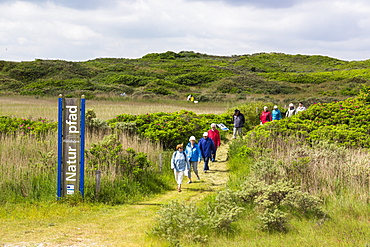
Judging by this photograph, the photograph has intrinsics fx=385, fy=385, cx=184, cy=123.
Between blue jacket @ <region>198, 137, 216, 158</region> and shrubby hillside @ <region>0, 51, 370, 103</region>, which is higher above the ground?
shrubby hillside @ <region>0, 51, 370, 103</region>

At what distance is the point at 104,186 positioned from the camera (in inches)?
390

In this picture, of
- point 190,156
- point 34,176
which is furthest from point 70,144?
point 190,156

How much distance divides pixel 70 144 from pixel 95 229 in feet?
7.91

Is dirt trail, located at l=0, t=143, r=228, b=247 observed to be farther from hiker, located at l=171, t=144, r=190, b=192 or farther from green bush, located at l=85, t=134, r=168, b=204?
hiker, located at l=171, t=144, r=190, b=192

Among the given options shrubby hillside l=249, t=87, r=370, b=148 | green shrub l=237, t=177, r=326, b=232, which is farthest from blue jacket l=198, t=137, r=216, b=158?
green shrub l=237, t=177, r=326, b=232

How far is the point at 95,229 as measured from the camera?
25.2 ft

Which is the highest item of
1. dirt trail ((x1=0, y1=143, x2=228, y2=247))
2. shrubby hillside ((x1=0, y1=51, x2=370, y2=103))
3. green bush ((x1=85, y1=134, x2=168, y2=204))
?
shrubby hillside ((x1=0, y1=51, x2=370, y2=103))

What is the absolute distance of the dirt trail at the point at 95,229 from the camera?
22.3 ft

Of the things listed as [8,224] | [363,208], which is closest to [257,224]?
[363,208]

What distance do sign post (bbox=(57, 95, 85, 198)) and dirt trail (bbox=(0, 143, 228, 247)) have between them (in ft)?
3.11

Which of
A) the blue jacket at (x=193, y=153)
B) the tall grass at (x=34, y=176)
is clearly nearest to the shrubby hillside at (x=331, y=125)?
the blue jacket at (x=193, y=153)

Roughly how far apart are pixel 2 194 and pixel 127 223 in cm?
330

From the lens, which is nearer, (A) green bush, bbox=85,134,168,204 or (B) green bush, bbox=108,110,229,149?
(A) green bush, bbox=85,134,168,204

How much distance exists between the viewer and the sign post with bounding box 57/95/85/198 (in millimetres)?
9180
